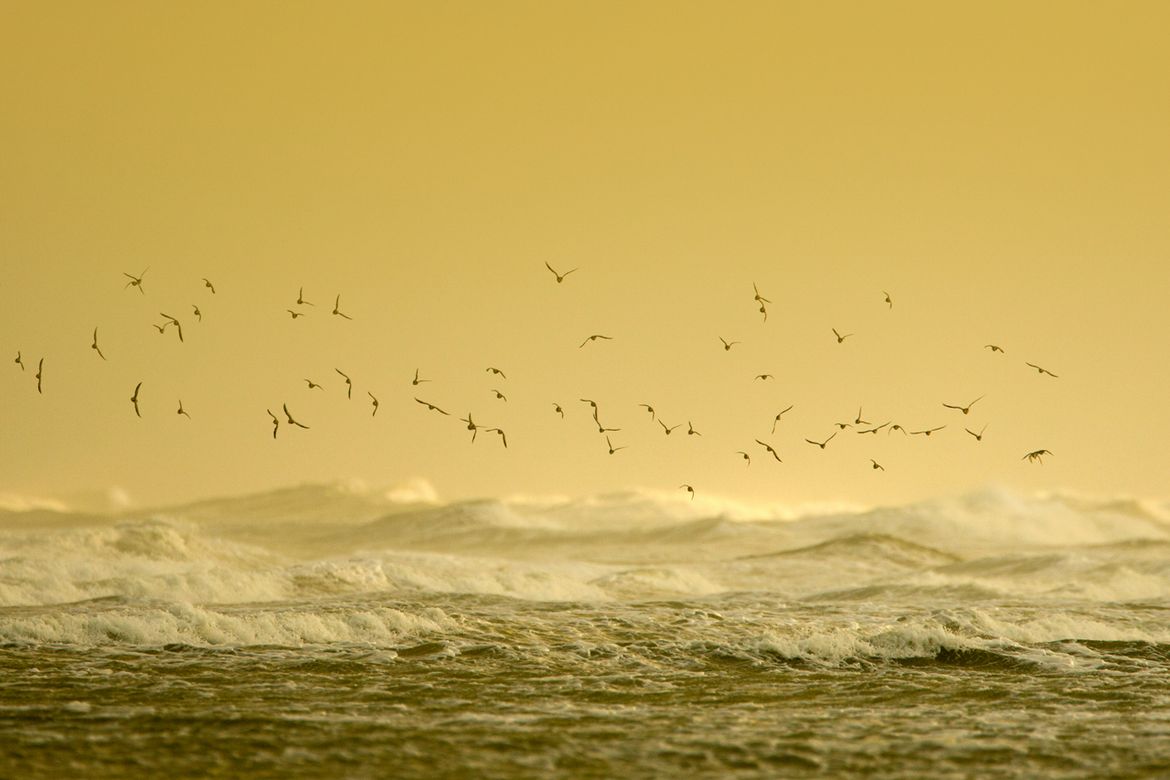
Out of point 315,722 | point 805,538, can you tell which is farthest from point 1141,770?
point 805,538

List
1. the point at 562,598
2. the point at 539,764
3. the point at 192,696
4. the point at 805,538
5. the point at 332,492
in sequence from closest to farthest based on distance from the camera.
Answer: the point at 539,764, the point at 192,696, the point at 562,598, the point at 805,538, the point at 332,492

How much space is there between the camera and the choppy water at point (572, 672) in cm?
1077

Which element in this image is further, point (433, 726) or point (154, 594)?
point (154, 594)

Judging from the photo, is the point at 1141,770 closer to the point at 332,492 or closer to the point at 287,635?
the point at 287,635

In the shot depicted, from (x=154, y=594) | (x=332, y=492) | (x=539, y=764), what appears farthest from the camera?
(x=332, y=492)

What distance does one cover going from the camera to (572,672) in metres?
14.8

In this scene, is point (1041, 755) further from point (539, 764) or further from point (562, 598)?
point (562, 598)

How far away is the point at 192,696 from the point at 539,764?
13.5 feet

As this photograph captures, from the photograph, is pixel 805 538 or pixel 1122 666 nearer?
pixel 1122 666

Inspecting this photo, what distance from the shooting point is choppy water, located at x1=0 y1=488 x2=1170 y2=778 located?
10.8m

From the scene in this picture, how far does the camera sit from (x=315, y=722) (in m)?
11.7

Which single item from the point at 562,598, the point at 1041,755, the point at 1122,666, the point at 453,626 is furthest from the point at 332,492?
the point at 1041,755

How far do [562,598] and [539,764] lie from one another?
14963 millimetres

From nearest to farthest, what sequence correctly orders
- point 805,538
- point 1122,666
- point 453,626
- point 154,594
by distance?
1. point 1122,666
2. point 453,626
3. point 154,594
4. point 805,538
